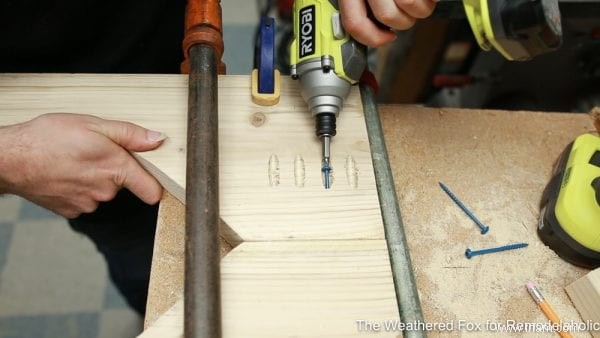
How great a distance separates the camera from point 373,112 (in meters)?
0.84

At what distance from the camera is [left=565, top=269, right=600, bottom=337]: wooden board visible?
69cm

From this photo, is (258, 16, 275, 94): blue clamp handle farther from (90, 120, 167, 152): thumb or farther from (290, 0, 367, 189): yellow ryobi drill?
(90, 120, 167, 152): thumb

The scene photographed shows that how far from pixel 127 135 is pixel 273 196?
236 mm

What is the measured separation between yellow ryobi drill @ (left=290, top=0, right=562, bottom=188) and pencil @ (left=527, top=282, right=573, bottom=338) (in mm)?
339

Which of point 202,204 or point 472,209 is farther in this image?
point 472,209

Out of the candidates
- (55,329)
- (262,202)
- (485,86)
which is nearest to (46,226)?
(55,329)

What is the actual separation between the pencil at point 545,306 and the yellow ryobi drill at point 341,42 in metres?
0.34

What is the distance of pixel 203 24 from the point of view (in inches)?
31.1

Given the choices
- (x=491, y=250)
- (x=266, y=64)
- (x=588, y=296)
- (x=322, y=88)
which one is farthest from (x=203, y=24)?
(x=588, y=296)

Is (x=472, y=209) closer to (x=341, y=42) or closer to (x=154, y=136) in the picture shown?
(x=341, y=42)

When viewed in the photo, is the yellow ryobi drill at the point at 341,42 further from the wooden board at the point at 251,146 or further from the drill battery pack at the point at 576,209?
the drill battery pack at the point at 576,209

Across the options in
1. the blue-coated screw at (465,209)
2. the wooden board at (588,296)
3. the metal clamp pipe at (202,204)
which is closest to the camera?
the metal clamp pipe at (202,204)

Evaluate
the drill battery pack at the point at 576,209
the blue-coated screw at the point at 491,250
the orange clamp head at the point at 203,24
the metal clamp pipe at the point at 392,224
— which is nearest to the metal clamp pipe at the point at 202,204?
the orange clamp head at the point at 203,24

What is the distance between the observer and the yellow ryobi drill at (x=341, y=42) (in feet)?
2.19
